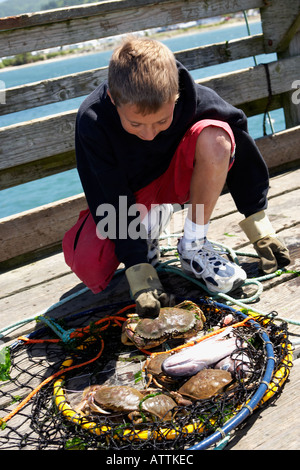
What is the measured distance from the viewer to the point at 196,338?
2432mm

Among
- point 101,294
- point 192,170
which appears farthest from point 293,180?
point 101,294

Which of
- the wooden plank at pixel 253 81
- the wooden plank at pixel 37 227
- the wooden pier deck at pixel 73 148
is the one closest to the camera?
the wooden pier deck at pixel 73 148

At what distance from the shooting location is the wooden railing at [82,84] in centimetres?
381

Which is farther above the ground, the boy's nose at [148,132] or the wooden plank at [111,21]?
the wooden plank at [111,21]

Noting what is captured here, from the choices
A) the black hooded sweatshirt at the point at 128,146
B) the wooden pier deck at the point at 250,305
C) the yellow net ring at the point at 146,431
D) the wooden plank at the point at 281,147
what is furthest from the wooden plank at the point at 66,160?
the yellow net ring at the point at 146,431

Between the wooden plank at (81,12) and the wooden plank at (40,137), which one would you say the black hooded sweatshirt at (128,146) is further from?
the wooden plank at (81,12)

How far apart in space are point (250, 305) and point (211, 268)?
10.9 inches

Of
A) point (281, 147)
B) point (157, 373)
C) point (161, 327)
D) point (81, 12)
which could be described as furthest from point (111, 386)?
point (281, 147)

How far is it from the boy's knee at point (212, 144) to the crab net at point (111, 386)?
745 mm

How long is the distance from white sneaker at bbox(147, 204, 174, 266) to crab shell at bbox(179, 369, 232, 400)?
1172mm

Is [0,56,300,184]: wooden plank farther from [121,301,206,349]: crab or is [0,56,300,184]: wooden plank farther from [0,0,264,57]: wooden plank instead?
[121,301,206,349]: crab
